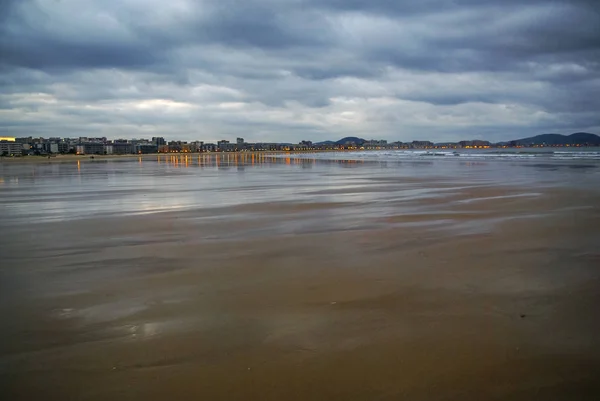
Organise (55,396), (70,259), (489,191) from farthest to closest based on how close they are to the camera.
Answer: (489,191)
(70,259)
(55,396)

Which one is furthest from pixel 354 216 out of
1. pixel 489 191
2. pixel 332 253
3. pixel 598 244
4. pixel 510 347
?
pixel 489 191

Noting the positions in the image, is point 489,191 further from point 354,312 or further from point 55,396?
point 55,396

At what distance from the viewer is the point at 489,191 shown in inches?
714

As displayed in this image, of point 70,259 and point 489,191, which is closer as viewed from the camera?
point 70,259

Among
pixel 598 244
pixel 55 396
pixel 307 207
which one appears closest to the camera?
pixel 55 396

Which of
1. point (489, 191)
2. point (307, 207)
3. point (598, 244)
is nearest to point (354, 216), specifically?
point (307, 207)

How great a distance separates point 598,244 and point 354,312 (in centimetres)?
625

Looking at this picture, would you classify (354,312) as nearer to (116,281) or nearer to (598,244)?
(116,281)

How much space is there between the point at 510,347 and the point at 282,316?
7.96ft

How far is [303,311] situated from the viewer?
5.15 metres

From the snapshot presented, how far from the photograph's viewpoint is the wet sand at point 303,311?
3.71m

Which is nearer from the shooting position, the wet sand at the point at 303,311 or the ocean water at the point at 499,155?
the wet sand at the point at 303,311

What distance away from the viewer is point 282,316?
5.02 m

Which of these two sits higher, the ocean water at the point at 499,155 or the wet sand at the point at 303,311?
the ocean water at the point at 499,155
